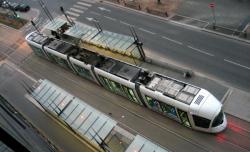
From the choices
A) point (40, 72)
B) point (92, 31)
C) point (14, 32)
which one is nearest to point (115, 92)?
point (92, 31)

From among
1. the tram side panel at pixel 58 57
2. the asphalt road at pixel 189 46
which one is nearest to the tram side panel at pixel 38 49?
the tram side panel at pixel 58 57

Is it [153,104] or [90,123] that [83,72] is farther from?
[90,123]

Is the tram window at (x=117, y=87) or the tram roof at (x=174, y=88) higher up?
the tram roof at (x=174, y=88)

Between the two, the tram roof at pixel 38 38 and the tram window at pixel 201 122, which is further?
the tram roof at pixel 38 38

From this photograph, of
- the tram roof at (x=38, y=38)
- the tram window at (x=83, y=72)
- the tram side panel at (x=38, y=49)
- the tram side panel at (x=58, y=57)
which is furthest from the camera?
the tram side panel at (x=38, y=49)

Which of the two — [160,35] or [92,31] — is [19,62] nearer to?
[92,31]

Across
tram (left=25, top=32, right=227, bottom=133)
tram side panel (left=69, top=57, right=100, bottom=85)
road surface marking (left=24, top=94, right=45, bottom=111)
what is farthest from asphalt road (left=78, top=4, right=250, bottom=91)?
road surface marking (left=24, top=94, right=45, bottom=111)

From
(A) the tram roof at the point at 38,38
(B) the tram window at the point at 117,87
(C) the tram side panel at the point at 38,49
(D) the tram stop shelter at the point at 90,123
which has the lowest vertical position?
(D) the tram stop shelter at the point at 90,123

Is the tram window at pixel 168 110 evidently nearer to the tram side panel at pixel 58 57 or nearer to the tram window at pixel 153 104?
the tram window at pixel 153 104

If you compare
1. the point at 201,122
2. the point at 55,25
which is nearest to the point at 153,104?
the point at 201,122
